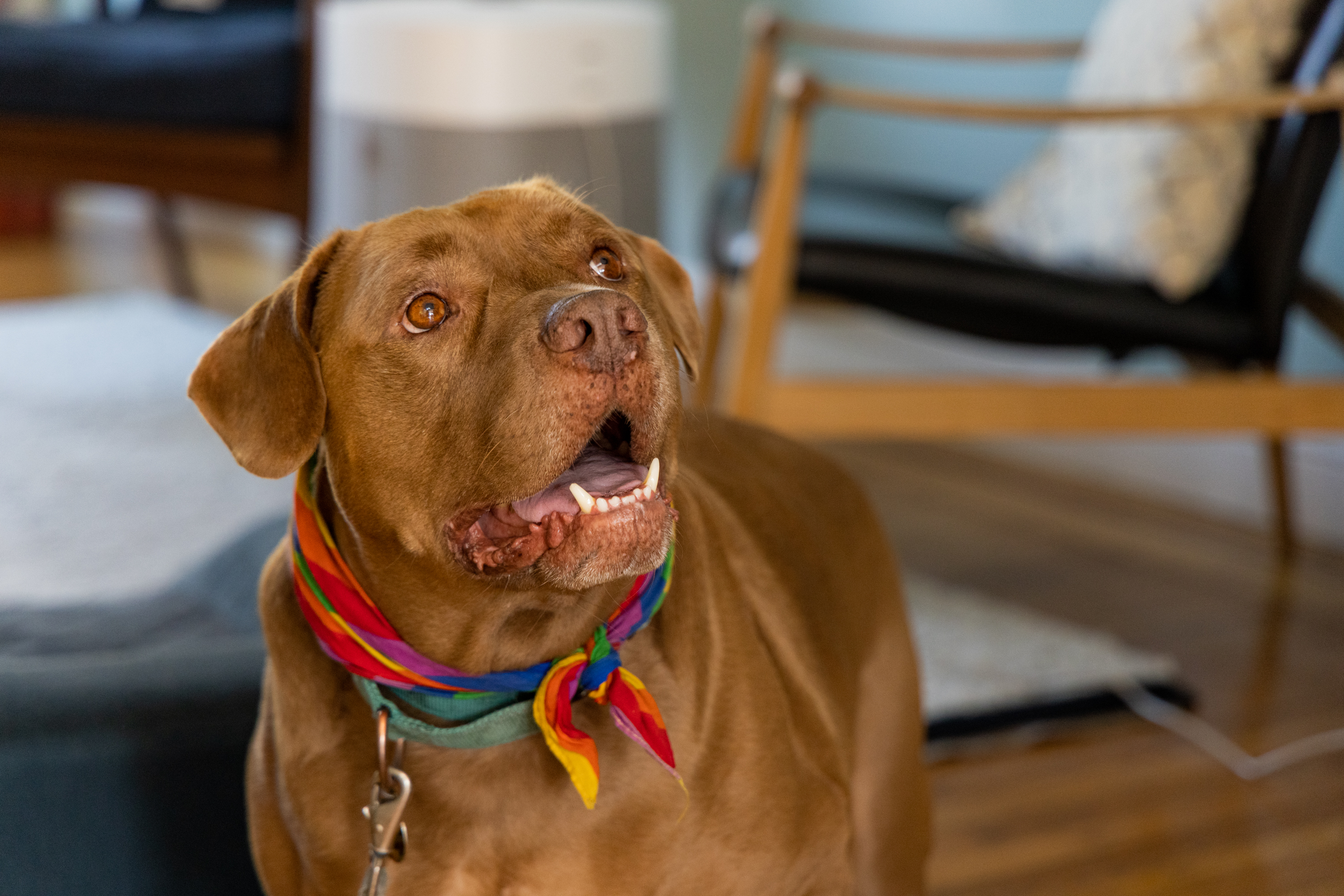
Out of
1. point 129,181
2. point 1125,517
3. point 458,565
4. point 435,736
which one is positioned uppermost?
point 458,565

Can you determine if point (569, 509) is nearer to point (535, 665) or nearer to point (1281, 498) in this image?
point (535, 665)

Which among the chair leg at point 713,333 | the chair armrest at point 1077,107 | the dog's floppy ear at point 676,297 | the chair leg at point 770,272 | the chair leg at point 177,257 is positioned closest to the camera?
the dog's floppy ear at point 676,297

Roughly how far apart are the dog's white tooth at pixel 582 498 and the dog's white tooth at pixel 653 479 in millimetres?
42

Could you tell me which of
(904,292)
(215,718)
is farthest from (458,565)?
(904,292)

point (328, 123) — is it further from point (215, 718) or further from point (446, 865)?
point (446, 865)

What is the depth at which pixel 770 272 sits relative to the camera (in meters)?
2.49

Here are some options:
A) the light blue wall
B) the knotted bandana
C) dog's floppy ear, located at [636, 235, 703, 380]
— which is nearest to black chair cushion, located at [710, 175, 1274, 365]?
the light blue wall

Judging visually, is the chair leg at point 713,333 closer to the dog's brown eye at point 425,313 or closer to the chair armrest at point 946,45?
the chair armrest at point 946,45

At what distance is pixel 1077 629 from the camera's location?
8.69 ft

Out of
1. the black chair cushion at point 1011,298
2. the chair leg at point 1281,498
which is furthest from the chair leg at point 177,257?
the chair leg at point 1281,498

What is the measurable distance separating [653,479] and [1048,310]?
156 centimetres

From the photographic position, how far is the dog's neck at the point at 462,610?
3.84 feet

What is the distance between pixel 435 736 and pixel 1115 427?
1670 mm

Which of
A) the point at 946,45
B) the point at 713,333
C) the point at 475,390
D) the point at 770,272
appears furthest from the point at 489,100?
the point at 475,390
